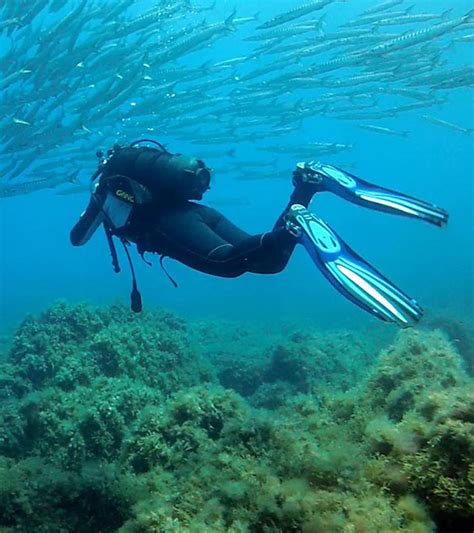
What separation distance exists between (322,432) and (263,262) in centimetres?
152

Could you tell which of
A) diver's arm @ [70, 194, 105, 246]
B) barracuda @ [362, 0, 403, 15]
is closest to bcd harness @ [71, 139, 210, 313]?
diver's arm @ [70, 194, 105, 246]

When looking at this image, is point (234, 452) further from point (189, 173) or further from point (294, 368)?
point (294, 368)

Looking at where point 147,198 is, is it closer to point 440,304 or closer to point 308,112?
point 440,304

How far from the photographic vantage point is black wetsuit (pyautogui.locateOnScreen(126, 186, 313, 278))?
441 centimetres

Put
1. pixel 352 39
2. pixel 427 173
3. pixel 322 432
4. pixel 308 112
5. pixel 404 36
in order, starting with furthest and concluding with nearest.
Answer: pixel 427 173, pixel 308 112, pixel 352 39, pixel 404 36, pixel 322 432

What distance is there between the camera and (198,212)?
5.06 metres

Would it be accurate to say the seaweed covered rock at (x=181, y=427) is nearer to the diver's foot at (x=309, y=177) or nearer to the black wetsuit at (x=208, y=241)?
the black wetsuit at (x=208, y=241)

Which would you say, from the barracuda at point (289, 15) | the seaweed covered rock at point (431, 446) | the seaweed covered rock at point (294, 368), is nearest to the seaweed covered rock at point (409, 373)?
the seaweed covered rock at point (431, 446)

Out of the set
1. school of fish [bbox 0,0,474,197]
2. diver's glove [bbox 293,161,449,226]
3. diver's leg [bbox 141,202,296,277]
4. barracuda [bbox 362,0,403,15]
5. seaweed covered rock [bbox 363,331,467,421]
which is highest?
barracuda [bbox 362,0,403,15]

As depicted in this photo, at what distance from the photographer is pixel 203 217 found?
5105 millimetres

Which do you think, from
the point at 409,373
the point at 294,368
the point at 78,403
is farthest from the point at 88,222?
the point at 294,368

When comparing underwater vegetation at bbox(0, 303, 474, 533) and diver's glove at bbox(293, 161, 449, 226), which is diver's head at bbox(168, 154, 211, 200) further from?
underwater vegetation at bbox(0, 303, 474, 533)

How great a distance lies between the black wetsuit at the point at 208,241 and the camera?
4.41 m

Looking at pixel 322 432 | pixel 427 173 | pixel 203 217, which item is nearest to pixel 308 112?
pixel 203 217
